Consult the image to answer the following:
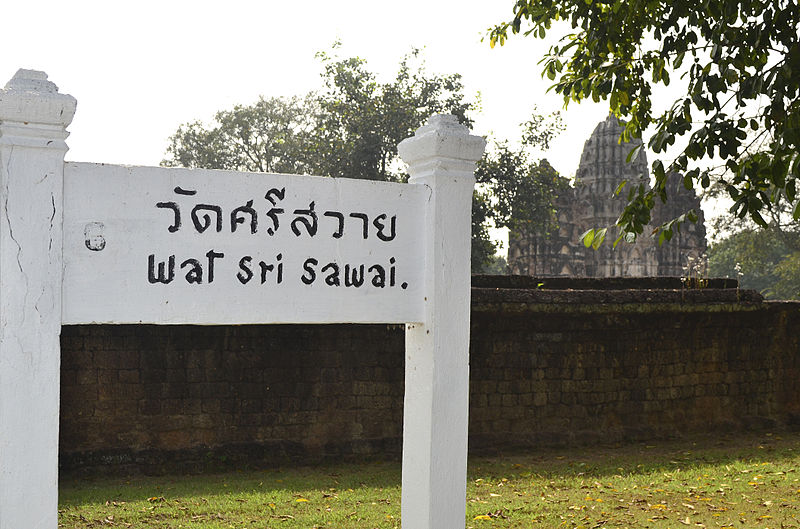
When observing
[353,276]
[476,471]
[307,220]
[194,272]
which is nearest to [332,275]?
[353,276]

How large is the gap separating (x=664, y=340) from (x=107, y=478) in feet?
21.4

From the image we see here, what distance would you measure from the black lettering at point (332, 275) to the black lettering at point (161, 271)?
0.48m

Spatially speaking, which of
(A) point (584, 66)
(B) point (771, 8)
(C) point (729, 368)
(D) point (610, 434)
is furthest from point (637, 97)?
(C) point (729, 368)

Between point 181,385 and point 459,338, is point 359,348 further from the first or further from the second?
point 459,338

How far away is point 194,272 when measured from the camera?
2.41 metres

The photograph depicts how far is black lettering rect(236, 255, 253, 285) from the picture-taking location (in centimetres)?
247

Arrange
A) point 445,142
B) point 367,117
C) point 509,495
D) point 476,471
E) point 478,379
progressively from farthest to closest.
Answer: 1. point 367,117
2. point 478,379
3. point 476,471
4. point 509,495
5. point 445,142

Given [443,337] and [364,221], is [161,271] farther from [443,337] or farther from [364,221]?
[443,337]

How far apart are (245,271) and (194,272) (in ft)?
0.51

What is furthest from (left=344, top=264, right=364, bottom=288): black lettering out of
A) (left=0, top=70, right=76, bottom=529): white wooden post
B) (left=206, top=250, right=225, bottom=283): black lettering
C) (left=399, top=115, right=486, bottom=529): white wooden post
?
(left=0, top=70, right=76, bottom=529): white wooden post

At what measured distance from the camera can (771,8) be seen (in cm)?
499

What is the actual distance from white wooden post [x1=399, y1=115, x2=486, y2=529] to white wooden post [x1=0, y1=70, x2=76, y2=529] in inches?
45.4

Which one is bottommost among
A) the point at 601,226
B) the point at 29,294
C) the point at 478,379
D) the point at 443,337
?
the point at 478,379

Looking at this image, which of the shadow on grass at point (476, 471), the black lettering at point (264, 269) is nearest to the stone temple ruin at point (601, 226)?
the shadow on grass at point (476, 471)
